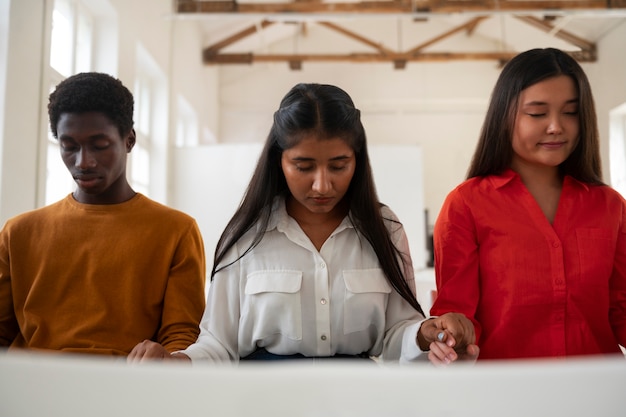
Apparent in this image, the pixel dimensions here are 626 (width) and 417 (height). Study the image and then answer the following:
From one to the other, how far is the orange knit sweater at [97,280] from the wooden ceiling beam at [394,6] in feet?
16.1

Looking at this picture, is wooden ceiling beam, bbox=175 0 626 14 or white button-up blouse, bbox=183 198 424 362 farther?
wooden ceiling beam, bbox=175 0 626 14

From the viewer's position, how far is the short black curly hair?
4.01 ft

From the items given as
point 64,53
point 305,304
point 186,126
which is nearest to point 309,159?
point 305,304

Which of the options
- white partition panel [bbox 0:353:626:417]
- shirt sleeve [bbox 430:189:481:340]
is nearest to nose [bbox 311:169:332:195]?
shirt sleeve [bbox 430:189:481:340]

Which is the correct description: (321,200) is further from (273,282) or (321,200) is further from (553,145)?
(553,145)

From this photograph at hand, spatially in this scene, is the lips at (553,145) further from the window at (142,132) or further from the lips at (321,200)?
the window at (142,132)

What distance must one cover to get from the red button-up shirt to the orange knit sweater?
21.8 inches

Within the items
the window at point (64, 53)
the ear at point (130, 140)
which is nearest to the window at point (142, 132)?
the window at point (64, 53)

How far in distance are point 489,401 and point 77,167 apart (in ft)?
3.60

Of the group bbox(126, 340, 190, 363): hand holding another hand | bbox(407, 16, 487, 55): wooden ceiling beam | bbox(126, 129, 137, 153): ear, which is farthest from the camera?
bbox(407, 16, 487, 55): wooden ceiling beam

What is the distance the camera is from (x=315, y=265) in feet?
3.91

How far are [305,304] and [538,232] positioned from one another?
1.64 ft

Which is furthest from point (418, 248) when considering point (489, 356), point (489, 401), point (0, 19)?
point (489, 401)

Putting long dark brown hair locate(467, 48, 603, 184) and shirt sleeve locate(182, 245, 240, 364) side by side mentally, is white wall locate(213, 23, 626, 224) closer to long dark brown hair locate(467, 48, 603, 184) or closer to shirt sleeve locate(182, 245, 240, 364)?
long dark brown hair locate(467, 48, 603, 184)
